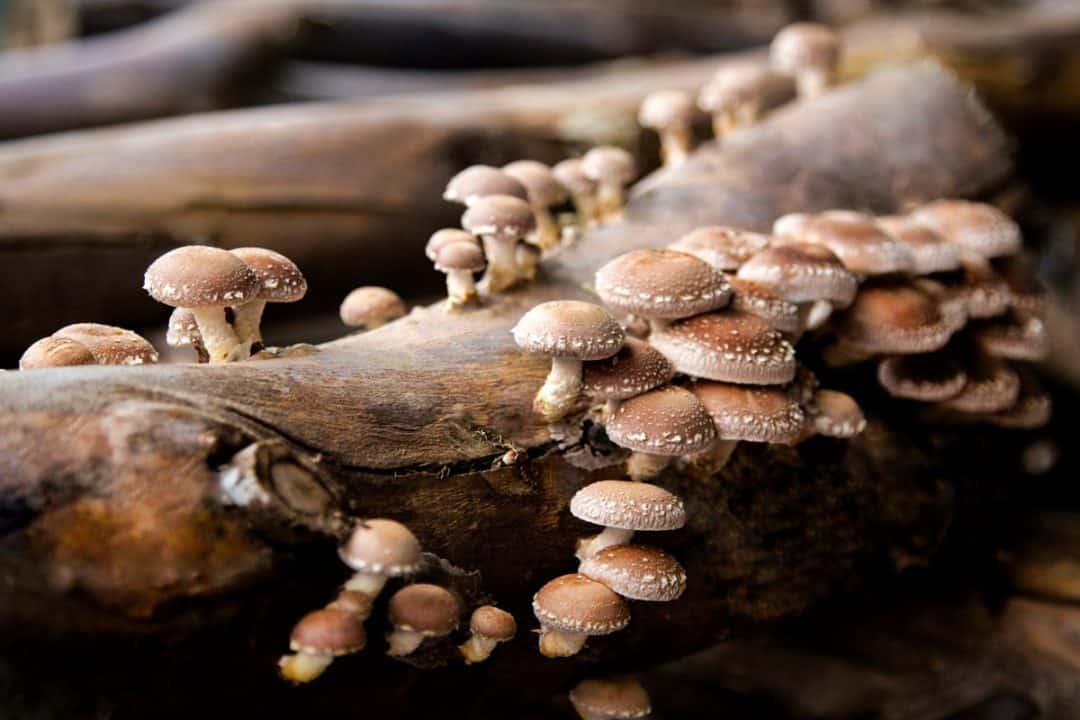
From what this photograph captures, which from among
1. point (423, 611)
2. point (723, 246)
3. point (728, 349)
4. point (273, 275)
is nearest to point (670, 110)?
point (723, 246)

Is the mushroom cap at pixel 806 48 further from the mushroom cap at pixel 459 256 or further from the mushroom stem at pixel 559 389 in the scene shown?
the mushroom stem at pixel 559 389

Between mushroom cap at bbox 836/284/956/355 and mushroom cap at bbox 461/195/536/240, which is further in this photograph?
mushroom cap at bbox 836/284/956/355

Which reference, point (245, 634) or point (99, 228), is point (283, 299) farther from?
point (99, 228)

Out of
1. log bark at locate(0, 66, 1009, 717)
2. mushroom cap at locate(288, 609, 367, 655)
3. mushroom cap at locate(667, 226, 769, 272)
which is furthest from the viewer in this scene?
mushroom cap at locate(667, 226, 769, 272)

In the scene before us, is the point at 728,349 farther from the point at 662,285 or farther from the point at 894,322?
the point at 894,322

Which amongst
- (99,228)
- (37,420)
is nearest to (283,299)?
(37,420)

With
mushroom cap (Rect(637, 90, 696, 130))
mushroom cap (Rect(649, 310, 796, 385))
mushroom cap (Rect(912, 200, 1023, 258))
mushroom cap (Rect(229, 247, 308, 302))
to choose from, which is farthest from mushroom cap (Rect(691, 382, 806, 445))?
mushroom cap (Rect(637, 90, 696, 130))

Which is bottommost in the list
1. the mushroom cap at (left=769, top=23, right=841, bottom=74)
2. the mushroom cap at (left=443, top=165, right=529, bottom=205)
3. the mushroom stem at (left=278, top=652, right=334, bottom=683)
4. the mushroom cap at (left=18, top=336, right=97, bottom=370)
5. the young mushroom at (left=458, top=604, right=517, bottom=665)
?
the young mushroom at (left=458, top=604, right=517, bottom=665)

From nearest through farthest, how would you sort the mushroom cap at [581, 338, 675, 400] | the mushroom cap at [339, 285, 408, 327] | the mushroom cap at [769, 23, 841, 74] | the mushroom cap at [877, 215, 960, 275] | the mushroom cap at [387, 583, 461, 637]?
the mushroom cap at [387, 583, 461, 637]
the mushroom cap at [581, 338, 675, 400]
the mushroom cap at [339, 285, 408, 327]
the mushroom cap at [877, 215, 960, 275]
the mushroom cap at [769, 23, 841, 74]

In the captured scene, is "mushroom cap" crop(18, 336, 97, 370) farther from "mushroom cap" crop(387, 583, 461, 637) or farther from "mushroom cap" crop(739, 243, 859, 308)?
"mushroom cap" crop(739, 243, 859, 308)
